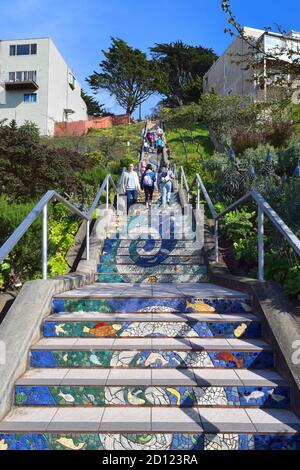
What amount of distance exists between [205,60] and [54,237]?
49180 mm

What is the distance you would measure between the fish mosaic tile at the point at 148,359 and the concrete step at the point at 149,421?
41 centimetres

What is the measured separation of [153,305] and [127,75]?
4525cm

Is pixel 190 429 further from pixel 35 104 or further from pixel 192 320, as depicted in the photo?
pixel 35 104

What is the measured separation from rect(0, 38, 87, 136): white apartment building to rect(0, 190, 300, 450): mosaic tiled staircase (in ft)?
104

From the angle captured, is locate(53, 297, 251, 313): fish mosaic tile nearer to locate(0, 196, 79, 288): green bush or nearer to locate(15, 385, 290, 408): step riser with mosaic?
locate(0, 196, 79, 288): green bush

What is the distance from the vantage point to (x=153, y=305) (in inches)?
149

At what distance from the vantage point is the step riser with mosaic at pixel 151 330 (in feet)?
11.0

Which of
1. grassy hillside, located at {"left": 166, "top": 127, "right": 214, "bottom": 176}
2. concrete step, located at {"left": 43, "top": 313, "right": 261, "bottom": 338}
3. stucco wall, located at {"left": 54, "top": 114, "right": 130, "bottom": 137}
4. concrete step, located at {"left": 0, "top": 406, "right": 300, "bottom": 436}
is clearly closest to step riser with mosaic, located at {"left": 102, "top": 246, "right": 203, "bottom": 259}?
concrete step, located at {"left": 43, "top": 313, "right": 261, "bottom": 338}

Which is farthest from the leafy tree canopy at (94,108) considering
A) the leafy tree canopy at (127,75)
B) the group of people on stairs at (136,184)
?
the group of people on stairs at (136,184)

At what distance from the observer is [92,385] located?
2.67 m

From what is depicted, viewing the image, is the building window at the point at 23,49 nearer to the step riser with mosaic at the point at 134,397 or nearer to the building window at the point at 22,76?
the building window at the point at 22,76

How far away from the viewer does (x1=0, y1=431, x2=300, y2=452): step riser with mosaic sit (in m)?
2.30

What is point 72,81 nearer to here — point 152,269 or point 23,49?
point 23,49
